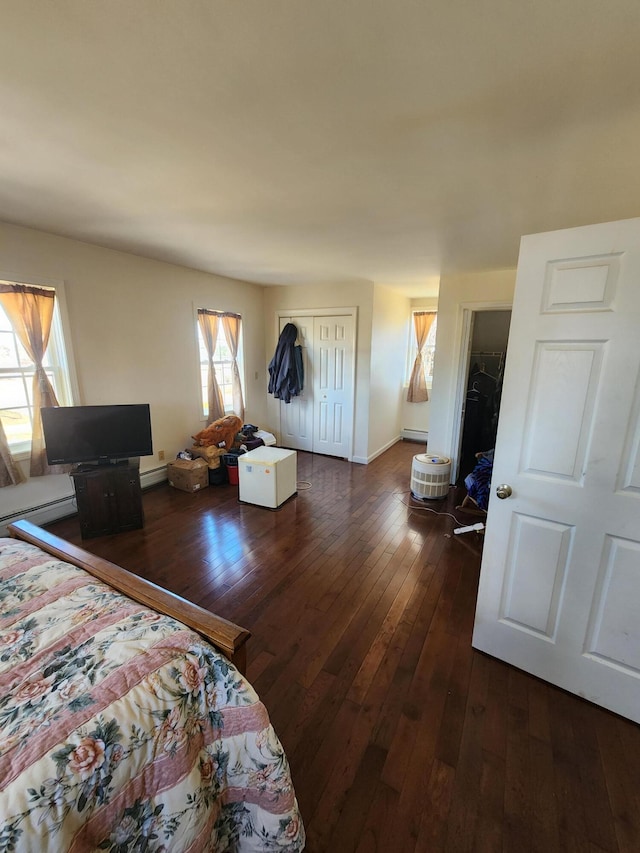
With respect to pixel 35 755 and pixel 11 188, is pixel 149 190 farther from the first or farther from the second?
pixel 35 755

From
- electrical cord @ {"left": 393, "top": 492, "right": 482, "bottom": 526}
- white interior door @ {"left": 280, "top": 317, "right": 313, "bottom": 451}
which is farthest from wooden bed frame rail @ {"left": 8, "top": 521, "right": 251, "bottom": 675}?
white interior door @ {"left": 280, "top": 317, "right": 313, "bottom": 451}

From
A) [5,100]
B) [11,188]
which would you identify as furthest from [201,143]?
[11,188]

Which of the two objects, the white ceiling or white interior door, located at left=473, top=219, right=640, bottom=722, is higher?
the white ceiling

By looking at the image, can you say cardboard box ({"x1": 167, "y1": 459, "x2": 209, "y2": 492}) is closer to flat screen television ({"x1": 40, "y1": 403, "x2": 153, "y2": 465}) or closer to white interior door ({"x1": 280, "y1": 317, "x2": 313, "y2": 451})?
flat screen television ({"x1": 40, "y1": 403, "x2": 153, "y2": 465})

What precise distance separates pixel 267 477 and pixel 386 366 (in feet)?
8.93

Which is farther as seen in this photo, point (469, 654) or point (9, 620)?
point (469, 654)

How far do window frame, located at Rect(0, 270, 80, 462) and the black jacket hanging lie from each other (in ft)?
8.23

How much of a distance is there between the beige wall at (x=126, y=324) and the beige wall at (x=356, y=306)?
609 mm

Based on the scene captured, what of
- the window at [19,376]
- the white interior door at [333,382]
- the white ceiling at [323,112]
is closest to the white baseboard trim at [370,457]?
the white interior door at [333,382]

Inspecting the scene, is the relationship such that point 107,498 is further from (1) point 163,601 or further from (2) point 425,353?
(2) point 425,353

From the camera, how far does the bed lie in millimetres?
715

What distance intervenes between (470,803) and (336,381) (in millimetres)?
4185

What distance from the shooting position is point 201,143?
1519 millimetres

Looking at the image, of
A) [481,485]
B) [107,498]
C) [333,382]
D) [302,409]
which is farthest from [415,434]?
[107,498]
